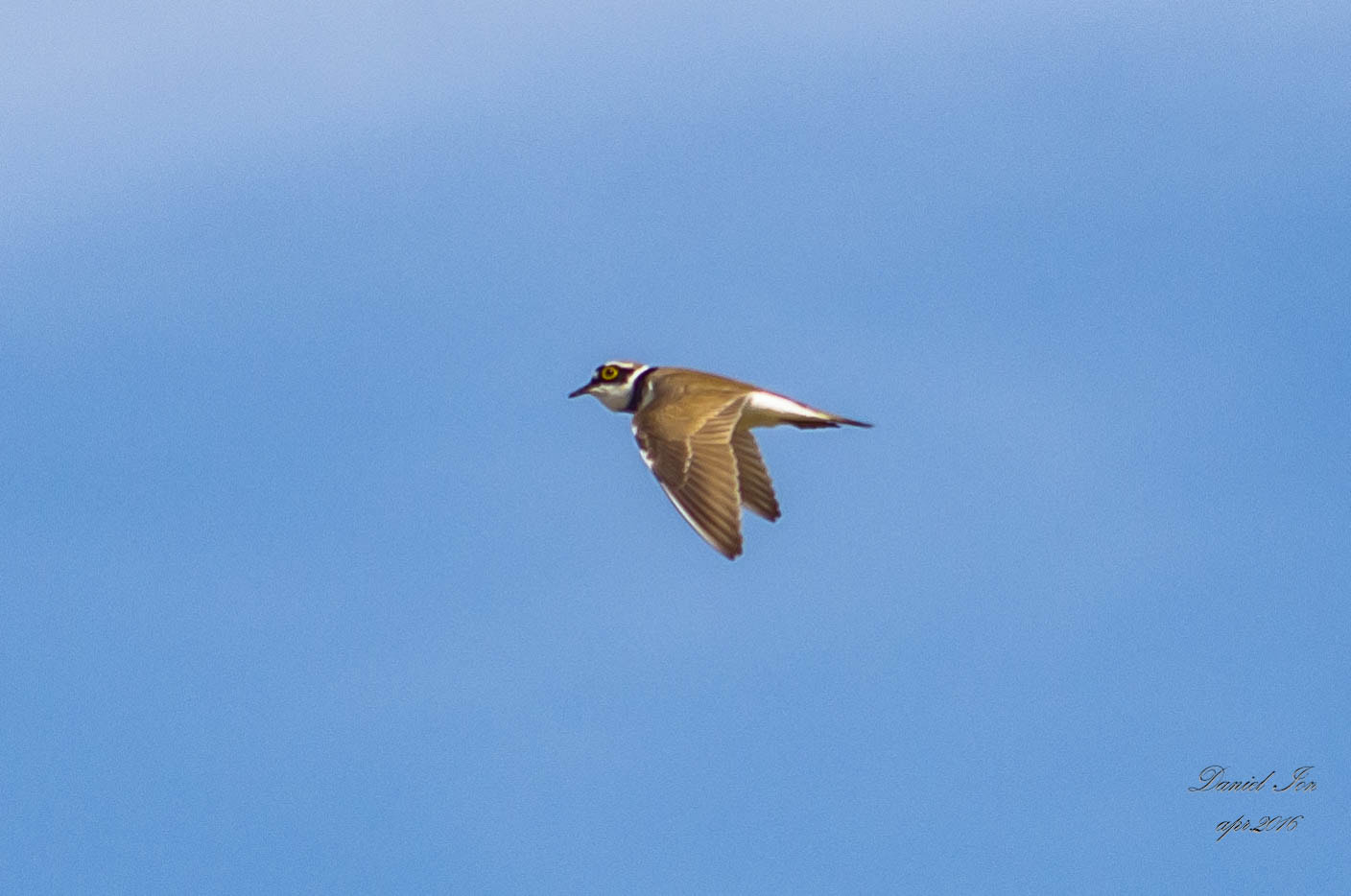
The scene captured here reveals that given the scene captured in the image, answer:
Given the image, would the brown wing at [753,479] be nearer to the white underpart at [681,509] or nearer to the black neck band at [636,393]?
the black neck band at [636,393]

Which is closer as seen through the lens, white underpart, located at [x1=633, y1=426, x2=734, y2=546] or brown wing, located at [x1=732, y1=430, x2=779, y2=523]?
white underpart, located at [x1=633, y1=426, x2=734, y2=546]

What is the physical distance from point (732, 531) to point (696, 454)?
1.33 metres

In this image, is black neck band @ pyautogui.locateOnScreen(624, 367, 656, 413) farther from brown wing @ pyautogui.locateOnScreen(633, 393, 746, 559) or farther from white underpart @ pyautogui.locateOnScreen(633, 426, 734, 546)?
white underpart @ pyautogui.locateOnScreen(633, 426, 734, 546)

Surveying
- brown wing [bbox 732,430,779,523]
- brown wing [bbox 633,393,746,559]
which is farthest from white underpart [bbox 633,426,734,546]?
brown wing [bbox 732,430,779,523]

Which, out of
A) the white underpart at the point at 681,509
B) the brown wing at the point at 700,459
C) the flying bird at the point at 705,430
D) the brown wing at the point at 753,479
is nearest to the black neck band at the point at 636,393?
the flying bird at the point at 705,430

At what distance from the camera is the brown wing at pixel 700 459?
1538cm

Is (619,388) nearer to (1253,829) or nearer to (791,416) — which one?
(791,416)

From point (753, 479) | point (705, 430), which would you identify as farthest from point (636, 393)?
point (705, 430)

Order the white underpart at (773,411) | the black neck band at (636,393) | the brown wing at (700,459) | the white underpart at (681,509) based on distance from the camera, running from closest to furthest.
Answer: the white underpart at (681,509)
the brown wing at (700,459)
the white underpart at (773,411)
the black neck band at (636,393)

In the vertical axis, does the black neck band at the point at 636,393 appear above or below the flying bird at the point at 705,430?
A: above

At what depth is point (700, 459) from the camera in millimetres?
16328

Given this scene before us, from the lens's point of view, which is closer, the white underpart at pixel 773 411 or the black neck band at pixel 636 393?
the white underpart at pixel 773 411

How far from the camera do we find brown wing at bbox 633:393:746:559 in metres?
15.4

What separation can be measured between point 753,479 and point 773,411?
741 mm
